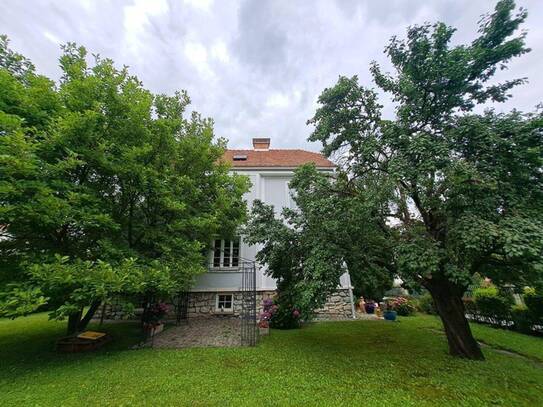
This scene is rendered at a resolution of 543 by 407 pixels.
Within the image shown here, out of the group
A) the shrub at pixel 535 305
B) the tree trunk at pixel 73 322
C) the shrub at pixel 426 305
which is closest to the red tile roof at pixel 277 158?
the tree trunk at pixel 73 322

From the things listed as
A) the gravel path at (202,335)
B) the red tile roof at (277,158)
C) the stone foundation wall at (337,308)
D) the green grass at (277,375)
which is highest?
the red tile roof at (277,158)

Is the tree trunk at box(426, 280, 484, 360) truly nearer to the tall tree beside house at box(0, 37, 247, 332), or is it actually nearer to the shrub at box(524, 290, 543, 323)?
the shrub at box(524, 290, 543, 323)

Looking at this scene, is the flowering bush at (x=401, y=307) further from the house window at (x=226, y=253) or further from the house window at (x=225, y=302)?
the house window at (x=226, y=253)

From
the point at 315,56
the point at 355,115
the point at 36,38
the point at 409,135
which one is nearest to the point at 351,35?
the point at 315,56

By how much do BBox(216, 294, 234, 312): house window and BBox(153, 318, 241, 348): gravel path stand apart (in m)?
0.66

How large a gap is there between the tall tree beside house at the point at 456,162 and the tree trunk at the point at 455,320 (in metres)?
0.03

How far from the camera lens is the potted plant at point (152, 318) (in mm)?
8730

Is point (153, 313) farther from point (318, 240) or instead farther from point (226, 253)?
point (318, 240)

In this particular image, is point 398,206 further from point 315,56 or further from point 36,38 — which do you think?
point 36,38

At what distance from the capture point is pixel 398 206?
24.0 ft

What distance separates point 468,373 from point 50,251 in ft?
37.2

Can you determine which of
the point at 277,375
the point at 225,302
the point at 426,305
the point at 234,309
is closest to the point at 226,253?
the point at 225,302

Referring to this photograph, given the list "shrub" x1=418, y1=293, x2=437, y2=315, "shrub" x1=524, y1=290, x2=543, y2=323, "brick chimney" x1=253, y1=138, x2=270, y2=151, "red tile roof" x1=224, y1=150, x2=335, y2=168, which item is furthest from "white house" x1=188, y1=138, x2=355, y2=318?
"shrub" x1=418, y1=293, x2=437, y2=315

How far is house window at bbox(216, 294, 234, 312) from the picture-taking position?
12172 millimetres
